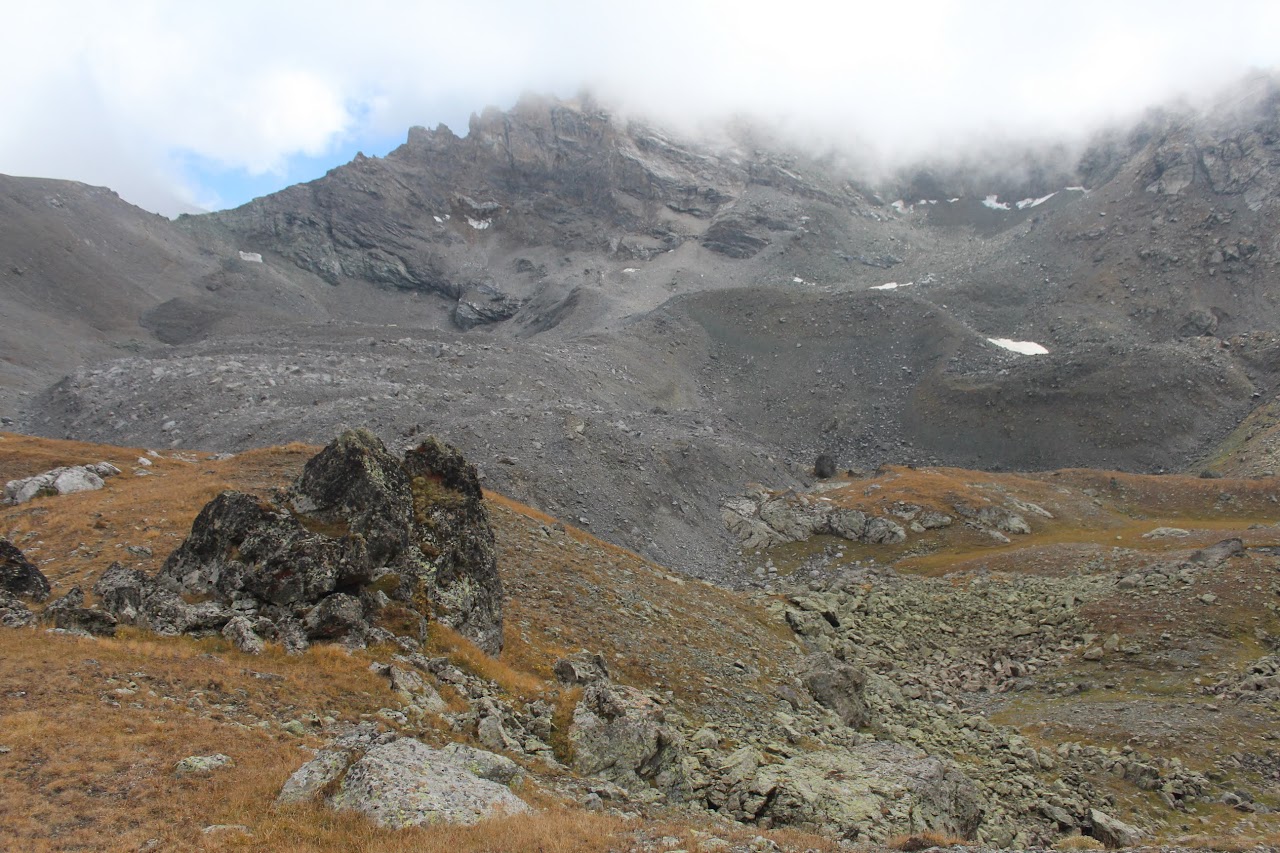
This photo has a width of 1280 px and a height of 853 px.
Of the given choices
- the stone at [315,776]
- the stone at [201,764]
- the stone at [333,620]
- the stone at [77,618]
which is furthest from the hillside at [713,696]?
the stone at [333,620]

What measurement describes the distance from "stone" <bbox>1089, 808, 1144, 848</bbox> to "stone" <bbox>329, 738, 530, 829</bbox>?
16256mm

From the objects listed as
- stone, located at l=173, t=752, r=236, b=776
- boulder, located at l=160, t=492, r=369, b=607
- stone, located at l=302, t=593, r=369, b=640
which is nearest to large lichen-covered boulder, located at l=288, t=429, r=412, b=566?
boulder, located at l=160, t=492, r=369, b=607

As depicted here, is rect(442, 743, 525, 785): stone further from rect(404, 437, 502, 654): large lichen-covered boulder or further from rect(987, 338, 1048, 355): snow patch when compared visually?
rect(987, 338, 1048, 355): snow patch

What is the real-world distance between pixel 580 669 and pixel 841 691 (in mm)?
10591

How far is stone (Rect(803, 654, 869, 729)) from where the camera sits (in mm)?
23906

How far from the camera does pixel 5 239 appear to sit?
12544 cm

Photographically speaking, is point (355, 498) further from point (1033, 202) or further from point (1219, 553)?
point (1033, 202)

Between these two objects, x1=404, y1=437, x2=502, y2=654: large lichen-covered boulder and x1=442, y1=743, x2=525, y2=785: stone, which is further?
x1=404, y1=437, x2=502, y2=654: large lichen-covered boulder

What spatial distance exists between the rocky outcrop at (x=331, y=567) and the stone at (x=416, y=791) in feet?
18.2

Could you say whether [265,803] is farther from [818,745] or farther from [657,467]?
[657,467]

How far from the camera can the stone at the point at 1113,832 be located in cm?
1762

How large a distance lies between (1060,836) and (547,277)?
172279 mm

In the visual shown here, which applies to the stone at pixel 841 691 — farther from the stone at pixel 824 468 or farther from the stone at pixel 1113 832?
the stone at pixel 824 468

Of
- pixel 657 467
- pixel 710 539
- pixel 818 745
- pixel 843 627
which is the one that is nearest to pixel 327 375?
pixel 657 467
